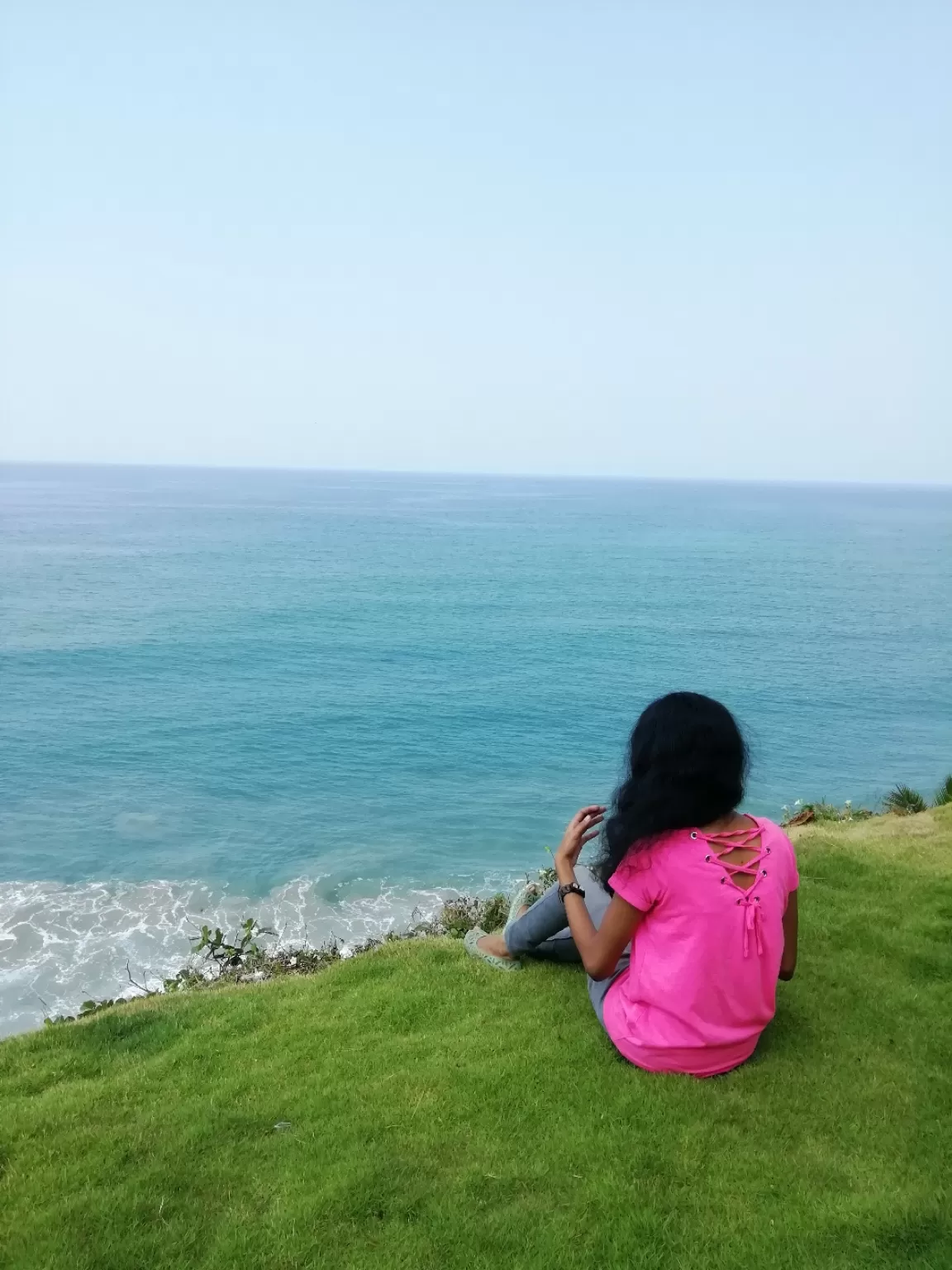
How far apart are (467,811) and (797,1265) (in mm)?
26284

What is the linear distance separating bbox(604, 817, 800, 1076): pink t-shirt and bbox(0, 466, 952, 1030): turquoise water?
0.65m

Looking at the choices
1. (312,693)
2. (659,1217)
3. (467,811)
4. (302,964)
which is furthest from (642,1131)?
(312,693)

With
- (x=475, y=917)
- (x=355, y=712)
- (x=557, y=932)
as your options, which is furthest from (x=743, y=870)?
(x=355, y=712)

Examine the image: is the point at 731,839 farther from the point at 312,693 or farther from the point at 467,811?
the point at 312,693

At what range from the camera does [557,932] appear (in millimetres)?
6254

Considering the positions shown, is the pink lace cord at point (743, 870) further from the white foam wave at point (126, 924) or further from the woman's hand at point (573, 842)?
the white foam wave at point (126, 924)

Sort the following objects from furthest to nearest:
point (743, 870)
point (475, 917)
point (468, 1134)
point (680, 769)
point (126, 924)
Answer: point (126, 924)
point (475, 917)
point (468, 1134)
point (743, 870)
point (680, 769)

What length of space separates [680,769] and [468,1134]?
2.06 m

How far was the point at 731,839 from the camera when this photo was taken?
4.58m

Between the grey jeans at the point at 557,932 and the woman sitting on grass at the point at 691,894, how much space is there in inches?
15.8

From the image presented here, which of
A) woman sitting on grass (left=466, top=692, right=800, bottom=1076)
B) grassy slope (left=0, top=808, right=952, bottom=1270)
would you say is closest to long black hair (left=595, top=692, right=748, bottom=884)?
woman sitting on grass (left=466, top=692, right=800, bottom=1076)

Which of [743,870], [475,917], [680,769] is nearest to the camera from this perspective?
[680,769]

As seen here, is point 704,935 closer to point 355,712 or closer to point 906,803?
point 906,803

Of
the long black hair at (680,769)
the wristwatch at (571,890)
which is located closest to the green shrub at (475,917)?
the wristwatch at (571,890)
